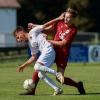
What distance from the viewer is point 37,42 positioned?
648 inches

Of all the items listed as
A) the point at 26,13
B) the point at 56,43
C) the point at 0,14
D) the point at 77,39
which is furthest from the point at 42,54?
the point at 26,13

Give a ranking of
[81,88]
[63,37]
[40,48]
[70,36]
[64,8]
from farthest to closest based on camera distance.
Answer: [64,8], [81,88], [63,37], [70,36], [40,48]

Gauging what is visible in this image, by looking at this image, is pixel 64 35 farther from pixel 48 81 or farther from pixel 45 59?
pixel 48 81

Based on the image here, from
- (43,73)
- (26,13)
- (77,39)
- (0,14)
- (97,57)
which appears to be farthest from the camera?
(26,13)

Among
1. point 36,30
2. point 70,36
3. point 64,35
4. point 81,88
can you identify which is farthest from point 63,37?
point 81,88

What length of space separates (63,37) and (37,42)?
2.37 feet

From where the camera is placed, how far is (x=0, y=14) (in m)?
67.4

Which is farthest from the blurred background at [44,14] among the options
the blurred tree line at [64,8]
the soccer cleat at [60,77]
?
the soccer cleat at [60,77]

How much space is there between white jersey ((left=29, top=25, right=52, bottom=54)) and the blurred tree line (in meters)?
58.8

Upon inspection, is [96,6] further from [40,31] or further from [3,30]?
[40,31]

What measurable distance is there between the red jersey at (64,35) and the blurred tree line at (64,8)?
191 ft

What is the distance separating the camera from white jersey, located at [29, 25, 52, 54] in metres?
16.4

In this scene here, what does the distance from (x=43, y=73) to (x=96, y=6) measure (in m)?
60.9

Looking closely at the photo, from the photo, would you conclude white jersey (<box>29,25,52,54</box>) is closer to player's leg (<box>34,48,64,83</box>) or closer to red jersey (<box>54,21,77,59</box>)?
player's leg (<box>34,48,64,83</box>)
